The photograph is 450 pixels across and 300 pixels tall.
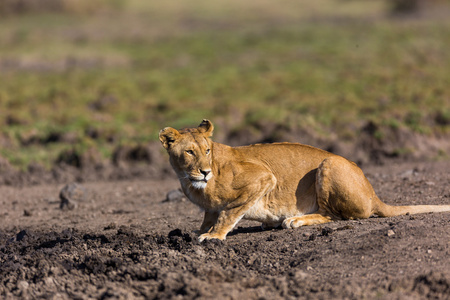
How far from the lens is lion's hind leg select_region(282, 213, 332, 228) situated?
8422 millimetres

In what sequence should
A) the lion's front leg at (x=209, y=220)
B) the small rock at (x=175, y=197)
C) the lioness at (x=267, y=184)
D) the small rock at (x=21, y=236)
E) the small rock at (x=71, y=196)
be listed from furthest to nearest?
the small rock at (x=71, y=196) < the small rock at (x=175, y=197) < the small rock at (x=21, y=236) < the lion's front leg at (x=209, y=220) < the lioness at (x=267, y=184)

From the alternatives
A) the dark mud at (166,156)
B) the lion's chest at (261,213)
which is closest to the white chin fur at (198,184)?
the lion's chest at (261,213)

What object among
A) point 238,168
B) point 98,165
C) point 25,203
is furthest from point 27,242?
point 98,165

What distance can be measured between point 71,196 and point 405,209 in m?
7.45

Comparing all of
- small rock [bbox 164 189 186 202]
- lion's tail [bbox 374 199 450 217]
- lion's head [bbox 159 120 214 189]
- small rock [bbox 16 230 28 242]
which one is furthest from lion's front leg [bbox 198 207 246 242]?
small rock [bbox 164 189 186 202]

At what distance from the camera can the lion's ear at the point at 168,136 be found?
787 cm

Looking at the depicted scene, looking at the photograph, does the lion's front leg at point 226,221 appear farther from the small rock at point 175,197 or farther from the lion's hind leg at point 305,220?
the small rock at point 175,197

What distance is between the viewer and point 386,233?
748 centimetres

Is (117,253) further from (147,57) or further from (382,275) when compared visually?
(147,57)

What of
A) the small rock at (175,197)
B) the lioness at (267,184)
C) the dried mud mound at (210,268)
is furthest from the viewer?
the small rock at (175,197)

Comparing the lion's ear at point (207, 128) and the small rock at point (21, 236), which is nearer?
the lion's ear at point (207, 128)

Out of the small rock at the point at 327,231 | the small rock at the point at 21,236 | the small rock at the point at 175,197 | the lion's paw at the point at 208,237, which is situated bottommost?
the small rock at the point at 175,197

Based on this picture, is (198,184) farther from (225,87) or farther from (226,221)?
(225,87)

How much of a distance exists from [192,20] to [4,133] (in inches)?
1136
